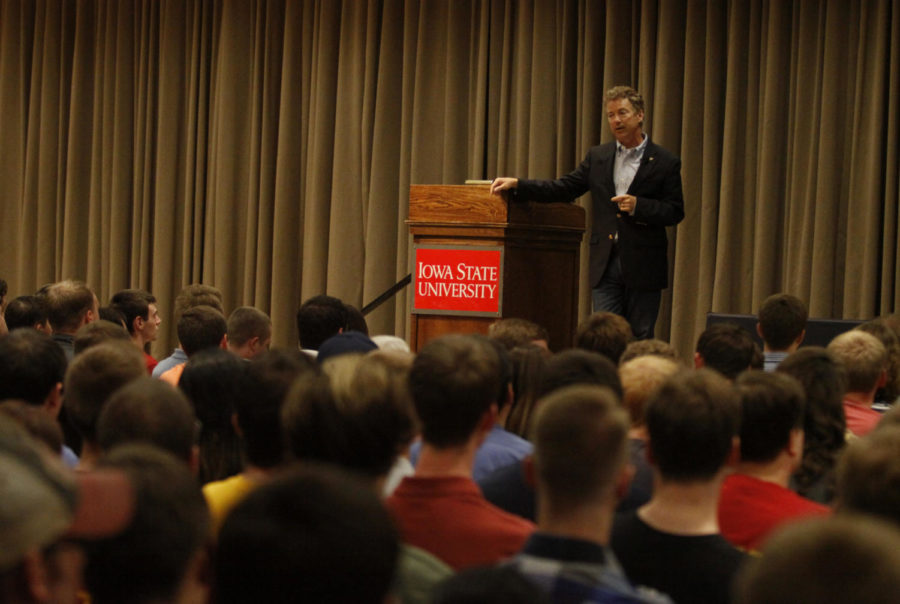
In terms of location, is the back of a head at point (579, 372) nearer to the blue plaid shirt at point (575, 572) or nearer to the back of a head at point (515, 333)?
the back of a head at point (515, 333)

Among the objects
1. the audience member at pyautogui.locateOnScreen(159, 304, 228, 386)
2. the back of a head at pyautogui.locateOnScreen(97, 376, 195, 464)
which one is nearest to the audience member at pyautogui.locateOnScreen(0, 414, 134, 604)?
the back of a head at pyautogui.locateOnScreen(97, 376, 195, 464)

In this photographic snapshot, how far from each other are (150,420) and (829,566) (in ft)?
4.87

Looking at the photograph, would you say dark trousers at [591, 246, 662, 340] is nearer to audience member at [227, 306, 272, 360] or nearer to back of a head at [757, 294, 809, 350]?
back of a head at [757, 294, 809, 350]

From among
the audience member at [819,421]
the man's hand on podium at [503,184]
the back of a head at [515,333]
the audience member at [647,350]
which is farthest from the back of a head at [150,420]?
the man's hand on podium at [503,184]

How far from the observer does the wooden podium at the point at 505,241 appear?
504cm

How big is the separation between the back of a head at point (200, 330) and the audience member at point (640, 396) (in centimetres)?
186

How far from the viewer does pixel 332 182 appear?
8.09 meters

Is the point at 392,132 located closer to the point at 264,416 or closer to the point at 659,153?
the point at 659,153

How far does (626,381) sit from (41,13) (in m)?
7.60

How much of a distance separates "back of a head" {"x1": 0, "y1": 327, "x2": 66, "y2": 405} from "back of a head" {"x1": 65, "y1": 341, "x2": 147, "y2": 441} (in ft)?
0.72

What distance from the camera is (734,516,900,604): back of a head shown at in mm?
922

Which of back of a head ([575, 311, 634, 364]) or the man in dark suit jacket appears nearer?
back of a head ([575, 311, 634, 364])

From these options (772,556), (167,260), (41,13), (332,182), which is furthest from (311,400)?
(41,13)

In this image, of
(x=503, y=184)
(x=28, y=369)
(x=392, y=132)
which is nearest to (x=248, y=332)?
(x=503, y=184)
